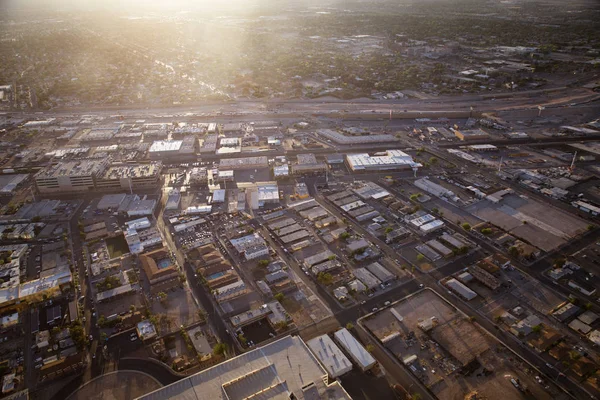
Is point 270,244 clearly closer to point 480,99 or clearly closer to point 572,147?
point 572,147

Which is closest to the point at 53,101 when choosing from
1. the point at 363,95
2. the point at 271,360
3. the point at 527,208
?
the point at 363,95

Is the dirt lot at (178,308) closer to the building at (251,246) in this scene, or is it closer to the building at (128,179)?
the building at (251,246)

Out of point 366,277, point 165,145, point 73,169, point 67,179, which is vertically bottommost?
point 366,277

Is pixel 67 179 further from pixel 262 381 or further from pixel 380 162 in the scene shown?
pixel 380 162

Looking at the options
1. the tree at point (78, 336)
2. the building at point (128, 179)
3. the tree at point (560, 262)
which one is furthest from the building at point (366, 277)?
the building at point (128, 179)

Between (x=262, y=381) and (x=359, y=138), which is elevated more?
(x=262, y=381)

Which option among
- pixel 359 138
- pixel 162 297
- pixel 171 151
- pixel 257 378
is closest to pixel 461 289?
pixel 257 378
